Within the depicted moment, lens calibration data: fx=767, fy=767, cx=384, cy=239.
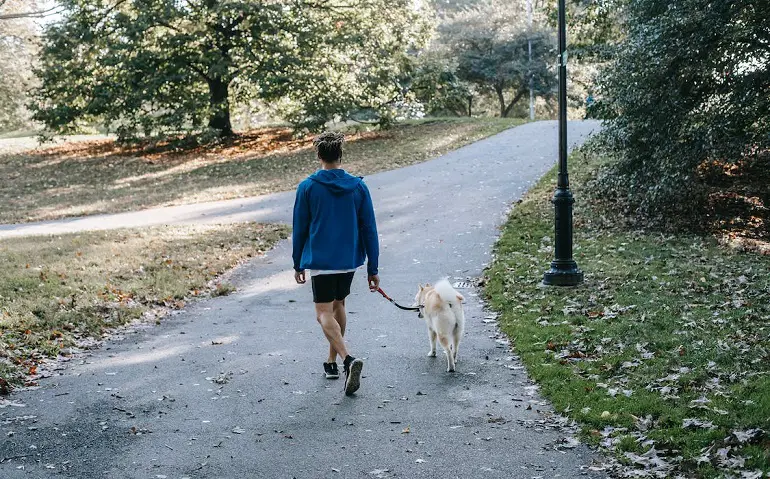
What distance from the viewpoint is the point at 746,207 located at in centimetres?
1589

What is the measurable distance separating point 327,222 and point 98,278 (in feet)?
21.1

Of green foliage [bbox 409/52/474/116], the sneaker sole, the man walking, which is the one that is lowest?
the sneaker sole

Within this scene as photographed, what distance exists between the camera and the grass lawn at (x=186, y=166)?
23.5 m

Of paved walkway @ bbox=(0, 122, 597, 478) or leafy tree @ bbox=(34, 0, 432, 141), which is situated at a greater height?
leafy tree @ bbox=(34, 0, 432, 141)

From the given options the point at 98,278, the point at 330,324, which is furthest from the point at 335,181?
the point at 98,278

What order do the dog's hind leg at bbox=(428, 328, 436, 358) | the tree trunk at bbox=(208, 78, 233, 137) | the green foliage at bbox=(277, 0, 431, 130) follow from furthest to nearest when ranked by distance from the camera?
the tree trunk at bbox=(208, 78, 233, 137) → the green foliage at bbox=(277, 0, 431, 130) → the dog's hind leg at bbox=(428, 328, 436, 358)

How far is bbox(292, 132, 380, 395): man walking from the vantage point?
256 inches

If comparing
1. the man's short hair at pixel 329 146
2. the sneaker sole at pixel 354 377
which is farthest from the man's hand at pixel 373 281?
the man's short hair at pixel 329 146

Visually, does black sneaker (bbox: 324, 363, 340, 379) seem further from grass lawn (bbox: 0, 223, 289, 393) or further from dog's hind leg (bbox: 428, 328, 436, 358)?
A: grass lawn (bbox: 0, 223, 289, 393)

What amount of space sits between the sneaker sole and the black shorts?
0.59 metres

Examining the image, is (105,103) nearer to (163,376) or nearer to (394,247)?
(394,247)

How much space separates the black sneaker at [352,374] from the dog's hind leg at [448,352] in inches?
36.5

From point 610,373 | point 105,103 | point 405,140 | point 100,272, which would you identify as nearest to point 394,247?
point 100,272

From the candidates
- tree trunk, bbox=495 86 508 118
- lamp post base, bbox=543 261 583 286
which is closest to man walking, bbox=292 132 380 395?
lamp post base, bbox=543 261 583 286
